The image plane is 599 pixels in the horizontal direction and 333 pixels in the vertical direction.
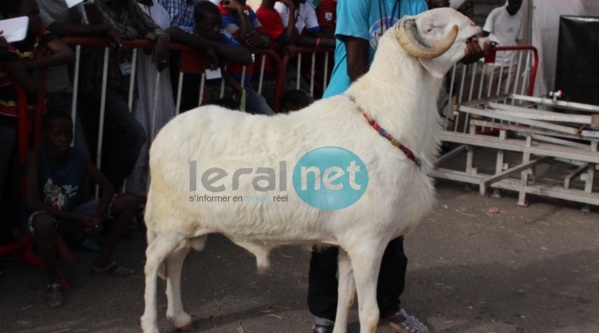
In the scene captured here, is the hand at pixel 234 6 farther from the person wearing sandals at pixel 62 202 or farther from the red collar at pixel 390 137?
the red collar at pixel 390 137

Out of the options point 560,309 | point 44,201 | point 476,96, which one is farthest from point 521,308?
point 476,96

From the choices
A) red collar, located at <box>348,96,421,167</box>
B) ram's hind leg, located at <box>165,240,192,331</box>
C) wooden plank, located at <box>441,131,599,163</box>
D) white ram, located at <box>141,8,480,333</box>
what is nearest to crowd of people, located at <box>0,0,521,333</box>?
white ram, located at <box>141,8,480,333</box>

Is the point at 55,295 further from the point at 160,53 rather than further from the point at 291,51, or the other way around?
the point at 291,51

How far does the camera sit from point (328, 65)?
8234mm

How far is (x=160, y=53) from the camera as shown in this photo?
238 inches

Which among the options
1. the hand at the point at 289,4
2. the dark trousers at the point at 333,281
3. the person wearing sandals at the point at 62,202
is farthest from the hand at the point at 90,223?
the hand at the point at 289,4

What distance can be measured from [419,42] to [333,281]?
158cm

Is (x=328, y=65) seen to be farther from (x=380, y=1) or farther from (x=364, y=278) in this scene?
(x=364, y=278)

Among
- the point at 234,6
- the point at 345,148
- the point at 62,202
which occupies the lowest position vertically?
the point at 62,202

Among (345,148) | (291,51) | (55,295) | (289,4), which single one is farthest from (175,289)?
(289,4)

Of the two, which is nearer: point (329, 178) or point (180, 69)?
point (329, 178)

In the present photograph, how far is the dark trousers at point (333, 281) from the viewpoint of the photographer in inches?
180

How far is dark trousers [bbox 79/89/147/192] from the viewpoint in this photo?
5941mm

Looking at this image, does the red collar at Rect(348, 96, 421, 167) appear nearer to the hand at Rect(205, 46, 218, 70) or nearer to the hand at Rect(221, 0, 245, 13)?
the hand at Rect(205, 46, 218, 70)
